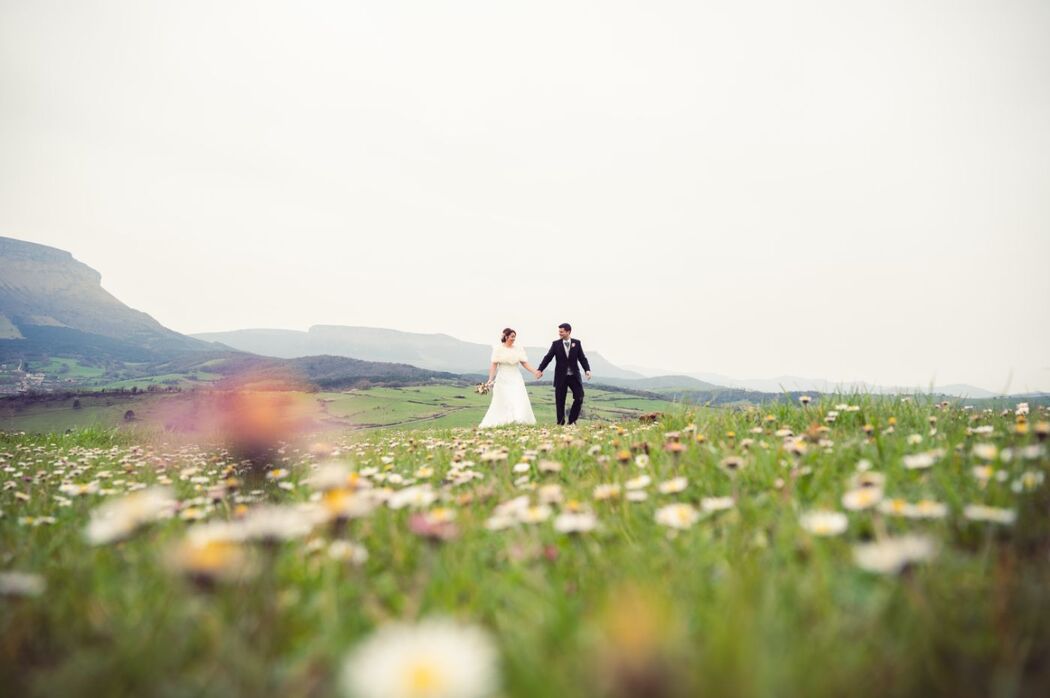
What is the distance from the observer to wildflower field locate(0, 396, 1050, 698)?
975mm

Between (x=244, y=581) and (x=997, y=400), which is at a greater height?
(x=997, y=400)

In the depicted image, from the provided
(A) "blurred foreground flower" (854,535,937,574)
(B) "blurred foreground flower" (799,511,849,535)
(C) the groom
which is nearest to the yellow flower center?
(A) "blurred foreground flower" (854,535,937,574)

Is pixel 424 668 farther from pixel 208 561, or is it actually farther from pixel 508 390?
pixel 508 390

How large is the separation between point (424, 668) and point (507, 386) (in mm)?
16650

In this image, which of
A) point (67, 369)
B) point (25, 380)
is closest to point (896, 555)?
point (25, 380)

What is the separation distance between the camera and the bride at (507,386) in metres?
17.2

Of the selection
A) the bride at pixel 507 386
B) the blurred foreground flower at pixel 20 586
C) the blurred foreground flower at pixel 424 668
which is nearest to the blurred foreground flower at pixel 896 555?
the blurred foreground flower at pixel 424 668

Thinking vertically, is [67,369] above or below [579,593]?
below

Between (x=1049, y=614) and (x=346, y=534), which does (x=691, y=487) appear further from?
(x=346, y=534)

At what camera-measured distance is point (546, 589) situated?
1.60 meters

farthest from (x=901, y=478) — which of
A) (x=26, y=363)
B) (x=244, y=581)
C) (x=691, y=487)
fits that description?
(x=26, y=363)

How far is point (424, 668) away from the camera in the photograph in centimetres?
84

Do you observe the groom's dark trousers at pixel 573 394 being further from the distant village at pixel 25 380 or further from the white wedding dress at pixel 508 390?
the distant village at pixel 25 380

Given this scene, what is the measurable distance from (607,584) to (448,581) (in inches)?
20.9
